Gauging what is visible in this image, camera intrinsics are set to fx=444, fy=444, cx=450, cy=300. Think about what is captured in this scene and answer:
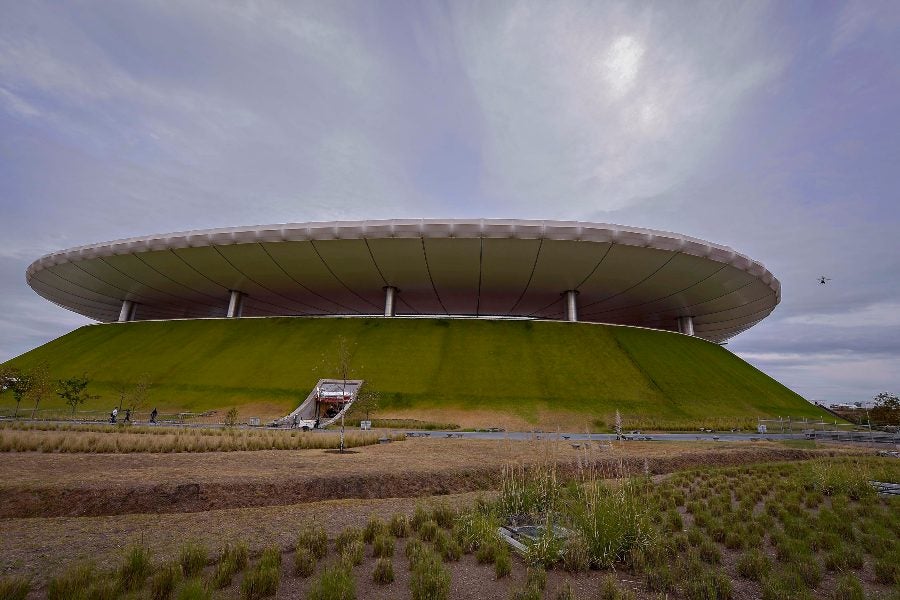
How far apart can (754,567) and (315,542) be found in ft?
17.6

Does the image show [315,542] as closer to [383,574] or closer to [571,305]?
[383,574]

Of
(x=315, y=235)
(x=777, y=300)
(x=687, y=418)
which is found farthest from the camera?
(x=777, y=300)

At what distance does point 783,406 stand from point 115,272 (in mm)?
60876

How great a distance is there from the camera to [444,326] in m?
39.8

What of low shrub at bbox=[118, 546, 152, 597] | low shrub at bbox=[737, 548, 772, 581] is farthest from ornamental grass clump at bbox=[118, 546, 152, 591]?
low shrub at bbox=[737, 548, 772, 581]

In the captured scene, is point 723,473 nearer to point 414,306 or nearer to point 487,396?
point 487,396

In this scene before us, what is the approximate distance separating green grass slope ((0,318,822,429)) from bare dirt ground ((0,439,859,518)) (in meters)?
15.4

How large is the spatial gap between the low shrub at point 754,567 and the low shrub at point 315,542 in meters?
5.09

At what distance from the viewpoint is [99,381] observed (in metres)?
35.6

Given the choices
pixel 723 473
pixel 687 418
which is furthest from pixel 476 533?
pixel 687 418

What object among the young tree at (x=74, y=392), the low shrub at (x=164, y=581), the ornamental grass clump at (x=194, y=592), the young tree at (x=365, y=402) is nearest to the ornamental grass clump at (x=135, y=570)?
the low shrub at (x=164, y=581)

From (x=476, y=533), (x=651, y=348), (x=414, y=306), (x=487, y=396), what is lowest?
(x=476, y=533)

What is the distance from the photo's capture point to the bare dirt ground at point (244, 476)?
7.91 m

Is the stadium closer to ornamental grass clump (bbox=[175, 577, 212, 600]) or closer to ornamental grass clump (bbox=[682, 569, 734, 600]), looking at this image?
ornamental grass clump (bbox=[682, 569, 734, 600])
